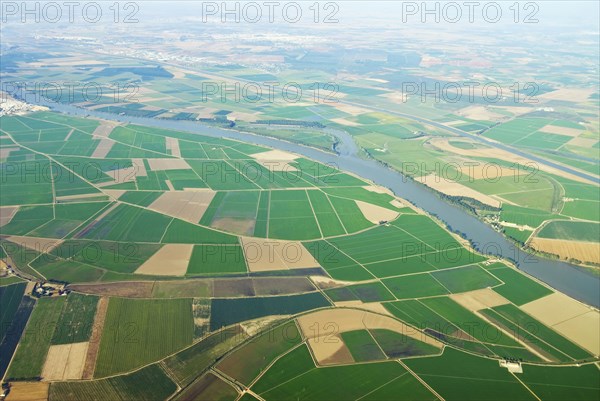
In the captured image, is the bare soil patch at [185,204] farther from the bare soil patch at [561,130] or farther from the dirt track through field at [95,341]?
the bare soil patch at [561,130]

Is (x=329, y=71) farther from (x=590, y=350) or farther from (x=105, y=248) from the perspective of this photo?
(x=590, y=350)

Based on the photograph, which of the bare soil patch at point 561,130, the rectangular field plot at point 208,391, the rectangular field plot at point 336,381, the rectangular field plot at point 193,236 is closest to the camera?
the rectangular field plot at point 208,391

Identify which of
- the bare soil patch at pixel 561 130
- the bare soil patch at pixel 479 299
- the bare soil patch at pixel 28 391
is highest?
the bare soil patch at pixel 561 130

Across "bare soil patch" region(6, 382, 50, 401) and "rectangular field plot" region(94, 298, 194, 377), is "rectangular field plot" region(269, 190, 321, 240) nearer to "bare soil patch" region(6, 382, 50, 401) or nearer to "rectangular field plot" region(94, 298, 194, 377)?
"rectangular field plot" region(94, 298, 194, 377)

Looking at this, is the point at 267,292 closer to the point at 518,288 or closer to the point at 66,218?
the point at 518,288

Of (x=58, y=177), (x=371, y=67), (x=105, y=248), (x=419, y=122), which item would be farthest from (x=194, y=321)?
(x=371, y=67)

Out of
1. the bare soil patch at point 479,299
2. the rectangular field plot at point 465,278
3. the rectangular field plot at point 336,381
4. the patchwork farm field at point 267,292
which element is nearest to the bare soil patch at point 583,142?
the patchwork farm field at point 267,292
